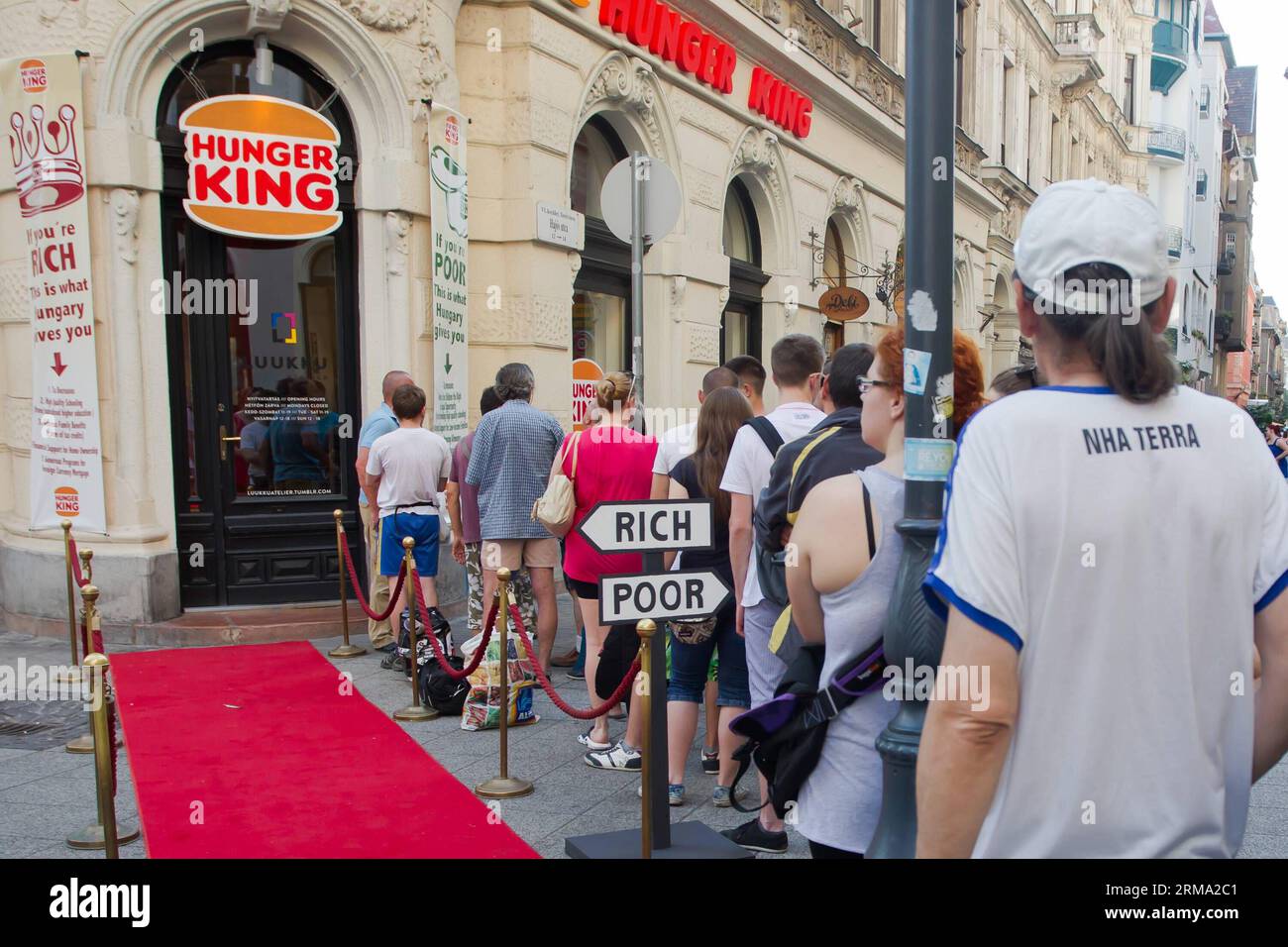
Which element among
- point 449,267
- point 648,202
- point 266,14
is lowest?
point 449,267

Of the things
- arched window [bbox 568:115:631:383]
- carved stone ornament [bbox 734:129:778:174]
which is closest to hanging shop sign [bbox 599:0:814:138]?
carved stone ornament [bbox 734:129:778:174]

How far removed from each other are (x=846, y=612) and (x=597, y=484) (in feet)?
11.4

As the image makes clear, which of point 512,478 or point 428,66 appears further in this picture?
point 428,66

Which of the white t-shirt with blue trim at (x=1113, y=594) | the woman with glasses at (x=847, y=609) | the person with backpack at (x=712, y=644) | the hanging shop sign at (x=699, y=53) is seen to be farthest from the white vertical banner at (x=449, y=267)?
the white t-shirt with blue trim at (x=1113, y=594)

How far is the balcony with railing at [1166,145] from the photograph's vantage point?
1917 inches

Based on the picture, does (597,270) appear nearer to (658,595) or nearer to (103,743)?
(658,595)

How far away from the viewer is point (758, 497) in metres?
4.35

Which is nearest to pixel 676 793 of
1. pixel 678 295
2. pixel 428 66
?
pixel 428 66

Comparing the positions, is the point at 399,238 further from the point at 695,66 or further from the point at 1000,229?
the point at 1000,229

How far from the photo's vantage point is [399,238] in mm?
8789

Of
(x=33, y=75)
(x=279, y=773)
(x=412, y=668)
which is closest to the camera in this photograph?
(x=279, y=773)

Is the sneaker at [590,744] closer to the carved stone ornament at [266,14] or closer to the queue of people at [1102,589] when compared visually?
the queue of people at [1102,589]

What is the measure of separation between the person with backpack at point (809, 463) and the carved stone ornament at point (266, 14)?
6.16 meters
